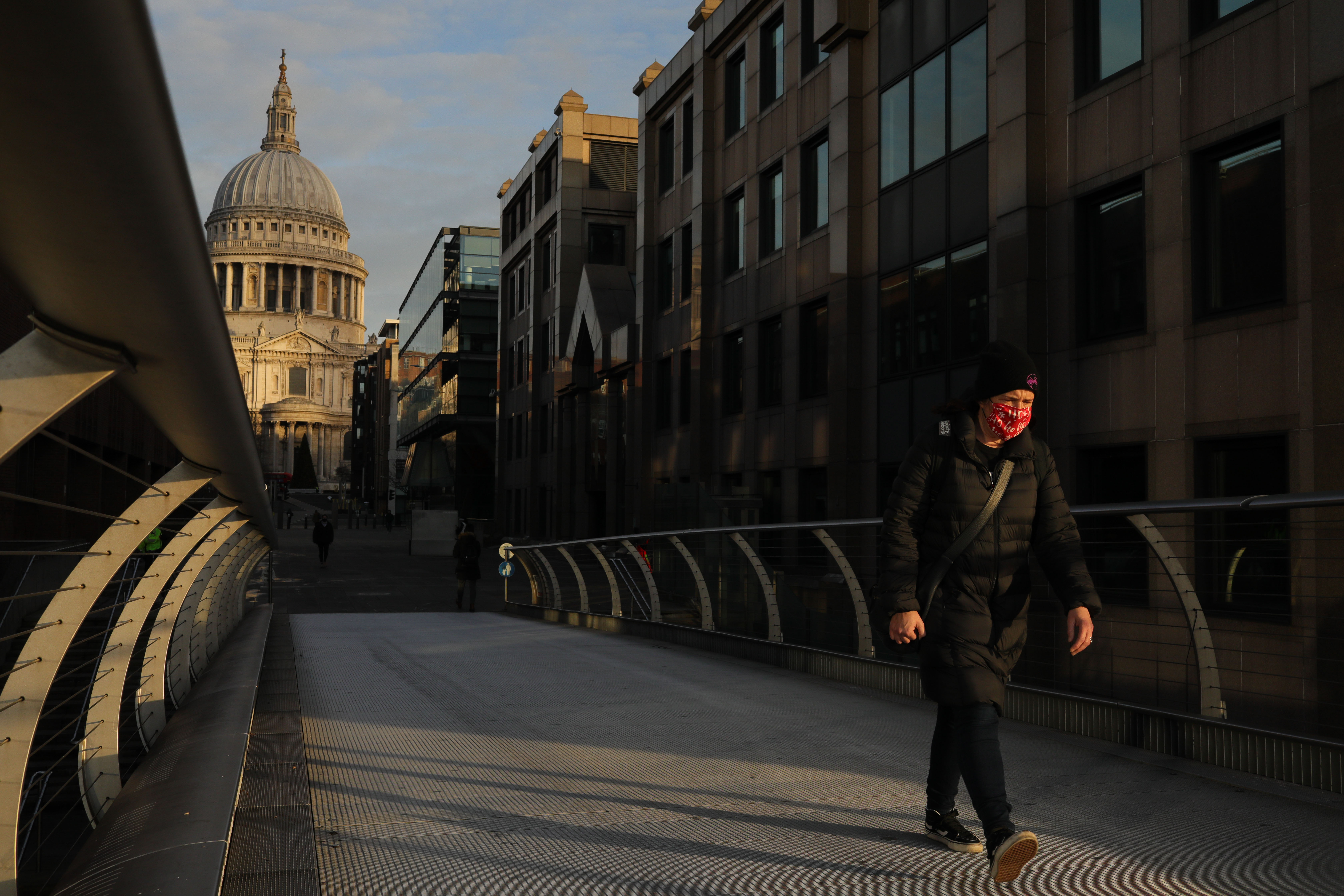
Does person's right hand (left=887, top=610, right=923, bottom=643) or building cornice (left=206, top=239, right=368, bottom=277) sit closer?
person's right hand (left=887, top=610, right=923, bottom=643)

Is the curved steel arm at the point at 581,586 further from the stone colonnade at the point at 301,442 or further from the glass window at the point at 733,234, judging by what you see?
the stone colonnade at the point at 301,442

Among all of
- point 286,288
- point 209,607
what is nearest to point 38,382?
point 209,607

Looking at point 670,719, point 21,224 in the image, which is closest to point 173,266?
point 21,224

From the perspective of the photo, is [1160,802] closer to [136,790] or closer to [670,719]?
[670,719]

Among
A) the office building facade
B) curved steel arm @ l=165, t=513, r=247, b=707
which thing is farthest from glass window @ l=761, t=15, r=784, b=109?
the office building facade

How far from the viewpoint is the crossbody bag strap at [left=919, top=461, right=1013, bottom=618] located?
3852mm

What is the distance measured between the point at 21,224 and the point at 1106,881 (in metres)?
3.53

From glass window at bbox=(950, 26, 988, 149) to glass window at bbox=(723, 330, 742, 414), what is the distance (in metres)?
8.83

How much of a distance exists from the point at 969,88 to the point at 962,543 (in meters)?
15.0

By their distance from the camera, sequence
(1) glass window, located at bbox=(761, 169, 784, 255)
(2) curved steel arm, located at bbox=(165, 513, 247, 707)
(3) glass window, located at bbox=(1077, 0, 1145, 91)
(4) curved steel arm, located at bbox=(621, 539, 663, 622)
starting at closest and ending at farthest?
(2) curved steel arm, located at bbox=(165, 513, 247, 707), (4) curved steel arm, located at bbox=(621, 539, 663, 622), (3) glass window, located at bbox=(1077, 0, 1145, 91), (1) glass window, located at bbox=(761, 169, 784, 255)

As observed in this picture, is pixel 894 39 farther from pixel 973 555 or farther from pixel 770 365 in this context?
pixel 973 555

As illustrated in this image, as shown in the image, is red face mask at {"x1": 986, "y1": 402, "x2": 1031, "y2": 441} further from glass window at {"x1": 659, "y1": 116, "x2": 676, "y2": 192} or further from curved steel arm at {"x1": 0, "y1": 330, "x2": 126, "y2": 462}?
Result: glass window at {"x1": 659, "y1": 116, "x2": 676, "y2": 192}

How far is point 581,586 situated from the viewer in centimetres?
1549

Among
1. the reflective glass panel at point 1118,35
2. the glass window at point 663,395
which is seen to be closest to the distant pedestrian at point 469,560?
the glass window at point 663,395
